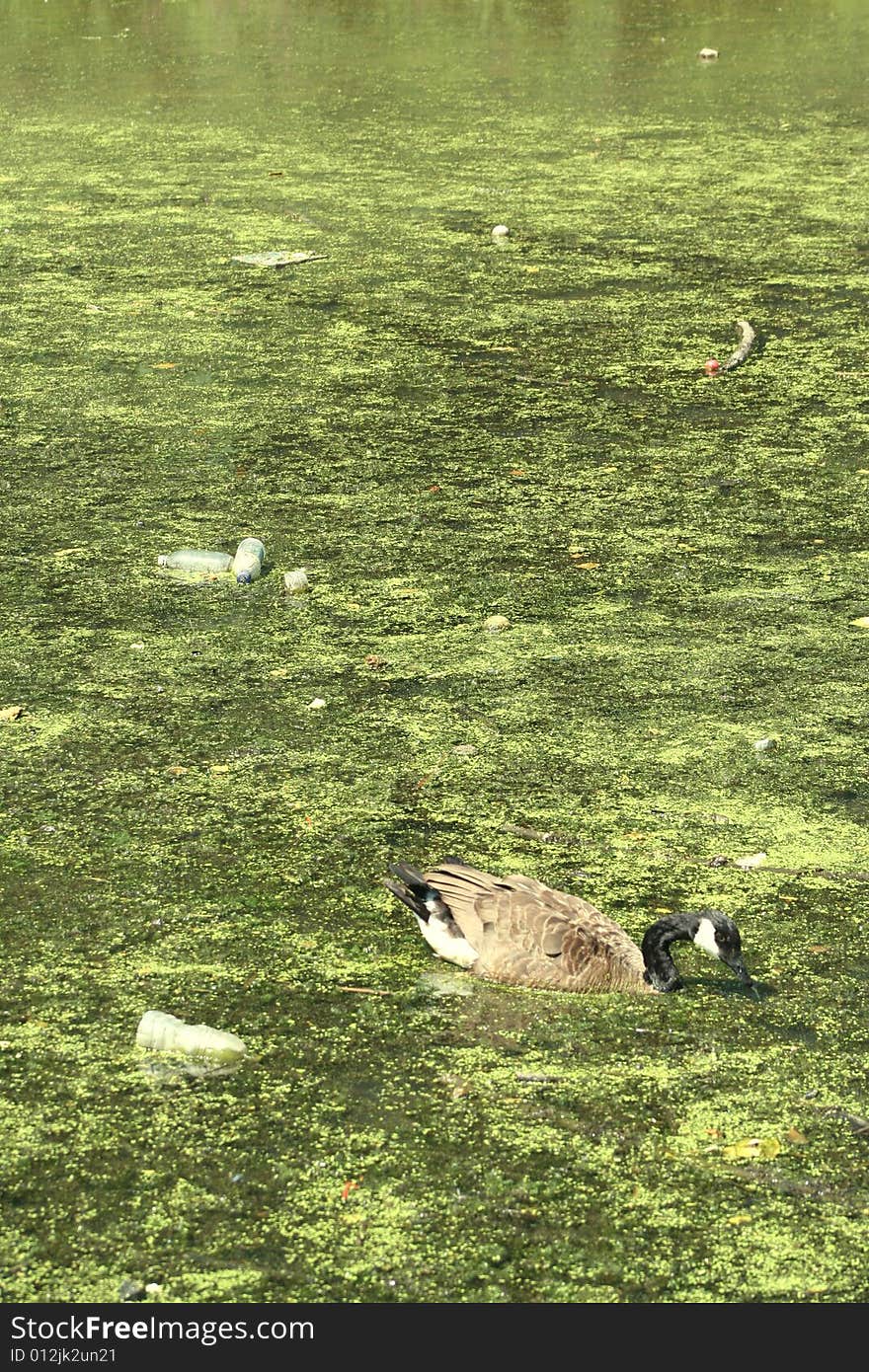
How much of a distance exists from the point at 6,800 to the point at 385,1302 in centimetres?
101

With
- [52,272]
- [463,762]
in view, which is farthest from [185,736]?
[52,272]

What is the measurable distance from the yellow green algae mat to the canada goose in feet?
0.09

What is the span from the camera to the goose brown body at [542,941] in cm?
184

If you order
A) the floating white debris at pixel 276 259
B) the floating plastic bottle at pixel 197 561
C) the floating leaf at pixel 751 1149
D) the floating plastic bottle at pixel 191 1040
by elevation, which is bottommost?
the floating leaf at pixel 751 1149

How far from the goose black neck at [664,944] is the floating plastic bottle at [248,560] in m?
1.26

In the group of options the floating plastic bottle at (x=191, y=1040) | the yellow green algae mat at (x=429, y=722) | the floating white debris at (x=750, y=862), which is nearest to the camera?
the yellow green algae mat at (x=429, y=722)

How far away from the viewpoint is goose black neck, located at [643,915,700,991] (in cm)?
183

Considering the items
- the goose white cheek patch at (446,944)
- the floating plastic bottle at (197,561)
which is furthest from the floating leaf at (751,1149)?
the floating plastic bottle at (197,561)

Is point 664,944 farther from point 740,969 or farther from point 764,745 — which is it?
point 764,745

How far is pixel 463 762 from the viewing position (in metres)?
2.34

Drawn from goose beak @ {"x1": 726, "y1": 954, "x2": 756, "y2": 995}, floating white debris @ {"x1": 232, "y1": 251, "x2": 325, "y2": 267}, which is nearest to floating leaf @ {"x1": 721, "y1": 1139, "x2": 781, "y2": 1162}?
goose beak @ {"x1": 726, "y1": 954, "x2": 756, "y2": 995}

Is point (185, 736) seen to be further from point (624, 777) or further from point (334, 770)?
point (624, 777)

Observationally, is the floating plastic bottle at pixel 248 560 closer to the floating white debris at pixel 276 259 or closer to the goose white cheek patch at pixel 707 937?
the goose white cheek patch at pixel 707 937

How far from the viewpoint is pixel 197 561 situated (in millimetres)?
2955
